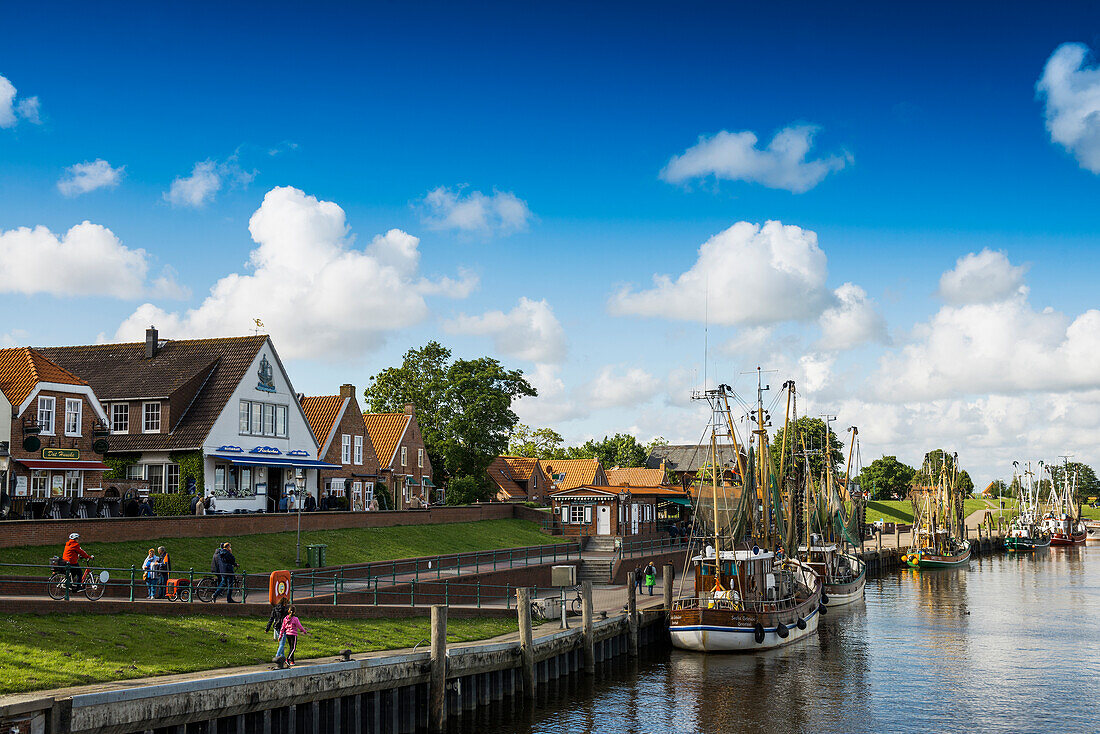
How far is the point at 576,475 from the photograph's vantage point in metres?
109

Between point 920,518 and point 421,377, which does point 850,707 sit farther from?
point 920,518

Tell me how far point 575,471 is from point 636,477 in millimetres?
10707

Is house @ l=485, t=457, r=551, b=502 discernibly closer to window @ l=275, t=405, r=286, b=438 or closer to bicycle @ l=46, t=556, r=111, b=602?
window @ l=275, t=405, r=286, b=438

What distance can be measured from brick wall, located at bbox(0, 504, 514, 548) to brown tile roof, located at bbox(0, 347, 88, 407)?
404 inches

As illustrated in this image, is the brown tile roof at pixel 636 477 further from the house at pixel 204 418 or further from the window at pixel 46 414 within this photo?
the window at pixel 46 414

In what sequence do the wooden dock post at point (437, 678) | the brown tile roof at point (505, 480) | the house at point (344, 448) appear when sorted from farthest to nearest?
the brown tile roof at point (505, 480) → the house at point (344, 448) → the wooden dock post at point (437, 678)

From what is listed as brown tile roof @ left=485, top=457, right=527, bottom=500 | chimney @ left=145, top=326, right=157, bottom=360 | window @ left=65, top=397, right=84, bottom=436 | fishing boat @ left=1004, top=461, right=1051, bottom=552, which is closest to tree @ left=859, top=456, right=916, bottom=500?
fishing boat @ left=1004, top=461, right=1051, bottom=552

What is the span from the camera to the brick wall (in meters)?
34.9

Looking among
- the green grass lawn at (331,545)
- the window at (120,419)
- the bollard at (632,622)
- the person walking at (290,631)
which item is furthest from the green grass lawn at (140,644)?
the window at (120,419)

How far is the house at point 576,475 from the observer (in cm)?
10775

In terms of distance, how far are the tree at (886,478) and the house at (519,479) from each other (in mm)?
88129

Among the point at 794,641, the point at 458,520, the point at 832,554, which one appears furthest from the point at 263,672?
the point at 832,554

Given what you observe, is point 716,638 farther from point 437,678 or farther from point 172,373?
point 172,373

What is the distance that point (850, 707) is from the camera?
31641 mm
